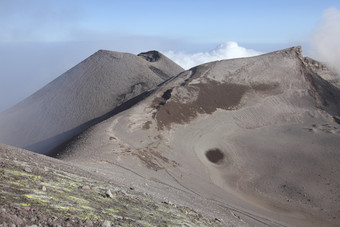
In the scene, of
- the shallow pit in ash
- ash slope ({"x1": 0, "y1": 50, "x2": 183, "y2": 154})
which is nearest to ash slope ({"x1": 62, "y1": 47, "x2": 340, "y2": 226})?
the shallow pit in ash

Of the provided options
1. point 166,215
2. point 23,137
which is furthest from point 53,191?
point 23,137

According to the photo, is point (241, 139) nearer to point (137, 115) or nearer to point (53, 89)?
point (137, 115)

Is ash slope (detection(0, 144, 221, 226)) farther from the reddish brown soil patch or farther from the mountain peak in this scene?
the mountain peak

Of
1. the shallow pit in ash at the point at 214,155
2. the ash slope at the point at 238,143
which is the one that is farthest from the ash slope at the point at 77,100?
the shallow pit in ash at the point at 214,155

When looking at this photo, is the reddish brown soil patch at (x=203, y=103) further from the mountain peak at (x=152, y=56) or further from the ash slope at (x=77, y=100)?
the mountain peak at (x=152, y=56)

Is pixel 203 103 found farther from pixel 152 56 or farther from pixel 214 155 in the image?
pixel 152 56

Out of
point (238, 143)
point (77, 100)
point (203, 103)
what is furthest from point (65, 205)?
point (77, 100)
